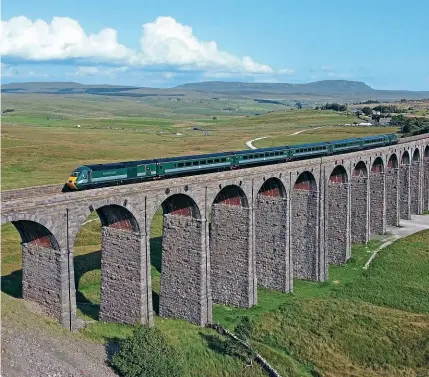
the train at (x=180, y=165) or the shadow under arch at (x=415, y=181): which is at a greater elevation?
the train at (x=180, y=165)

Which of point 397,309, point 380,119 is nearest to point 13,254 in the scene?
point 397,309

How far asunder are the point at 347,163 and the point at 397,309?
1813 cm

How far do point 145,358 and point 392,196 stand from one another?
51989 mm

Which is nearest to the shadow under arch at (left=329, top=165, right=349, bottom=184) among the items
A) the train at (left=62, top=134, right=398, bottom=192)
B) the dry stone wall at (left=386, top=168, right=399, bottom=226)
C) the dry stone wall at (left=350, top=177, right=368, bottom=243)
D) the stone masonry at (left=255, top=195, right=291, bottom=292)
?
the train at (left=62, top=134, right=398, bottom=192)

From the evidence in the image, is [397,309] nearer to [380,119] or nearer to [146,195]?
[146,195]

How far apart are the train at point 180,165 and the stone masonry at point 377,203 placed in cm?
724

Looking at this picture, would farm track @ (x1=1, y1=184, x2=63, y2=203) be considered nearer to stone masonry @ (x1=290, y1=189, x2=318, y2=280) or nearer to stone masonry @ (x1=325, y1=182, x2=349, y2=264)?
stone masonry @ (x1=290, y1=189, x2=318, y2=280)

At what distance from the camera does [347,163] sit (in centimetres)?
5959

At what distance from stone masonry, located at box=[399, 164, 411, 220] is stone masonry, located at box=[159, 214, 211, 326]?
1804 inches

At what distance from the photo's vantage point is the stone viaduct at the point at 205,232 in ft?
112

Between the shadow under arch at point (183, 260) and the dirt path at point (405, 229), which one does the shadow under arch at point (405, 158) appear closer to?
the dirt path at point (405, 229)

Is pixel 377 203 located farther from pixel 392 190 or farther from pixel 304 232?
pixel 304 232

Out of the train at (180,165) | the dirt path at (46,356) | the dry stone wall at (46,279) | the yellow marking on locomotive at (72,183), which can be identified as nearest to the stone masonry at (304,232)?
the train at (180,165)

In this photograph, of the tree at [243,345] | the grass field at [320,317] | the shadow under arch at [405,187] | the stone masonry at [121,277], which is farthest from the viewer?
the shadow under arch at [405,187]
